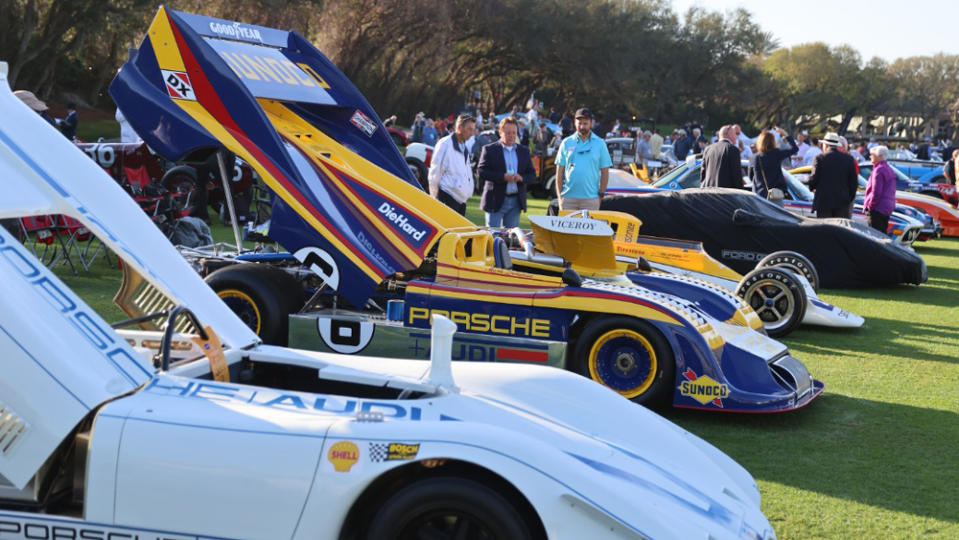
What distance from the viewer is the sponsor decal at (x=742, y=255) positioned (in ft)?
37.6

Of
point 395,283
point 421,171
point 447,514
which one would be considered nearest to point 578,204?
point 395,283

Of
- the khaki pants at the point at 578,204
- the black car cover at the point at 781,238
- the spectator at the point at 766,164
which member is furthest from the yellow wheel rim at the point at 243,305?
the spectator at the point at 766,164

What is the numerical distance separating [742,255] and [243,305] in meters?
6.99

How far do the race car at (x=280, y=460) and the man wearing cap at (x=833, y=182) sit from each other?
9.93 metres

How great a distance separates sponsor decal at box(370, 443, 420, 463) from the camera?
114 inches

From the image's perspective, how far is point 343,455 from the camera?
2.91 metres

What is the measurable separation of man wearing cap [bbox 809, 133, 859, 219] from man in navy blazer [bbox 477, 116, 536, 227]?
4.64 metres

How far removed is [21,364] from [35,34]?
123ft

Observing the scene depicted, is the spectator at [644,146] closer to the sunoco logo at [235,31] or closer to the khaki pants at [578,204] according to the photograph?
the khaki pants at [578,204]

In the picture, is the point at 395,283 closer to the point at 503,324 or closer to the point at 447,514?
the point at 503,324

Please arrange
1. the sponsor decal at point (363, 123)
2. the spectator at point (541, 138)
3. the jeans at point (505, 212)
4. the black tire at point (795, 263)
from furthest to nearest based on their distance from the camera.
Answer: the spectator at point (541, 138) → the jeans at point (505, 212) → the black tire at point (795, 263) → the sponsor decal at point (363, 123)

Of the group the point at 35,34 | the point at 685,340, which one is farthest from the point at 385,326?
the point at 35,34

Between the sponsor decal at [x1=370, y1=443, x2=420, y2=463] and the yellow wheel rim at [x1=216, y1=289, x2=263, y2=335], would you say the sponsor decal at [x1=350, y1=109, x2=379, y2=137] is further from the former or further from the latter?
the sponsor decal at [x1=370, y1=443, x2=420, y2=463]

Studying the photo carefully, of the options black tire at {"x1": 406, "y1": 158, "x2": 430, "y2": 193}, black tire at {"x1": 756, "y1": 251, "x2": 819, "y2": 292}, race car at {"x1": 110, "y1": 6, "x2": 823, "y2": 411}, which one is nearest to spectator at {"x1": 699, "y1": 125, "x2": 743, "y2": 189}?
black tire at {"x1": 756, "y1": 251, "x2": 819, "y2": 292}
